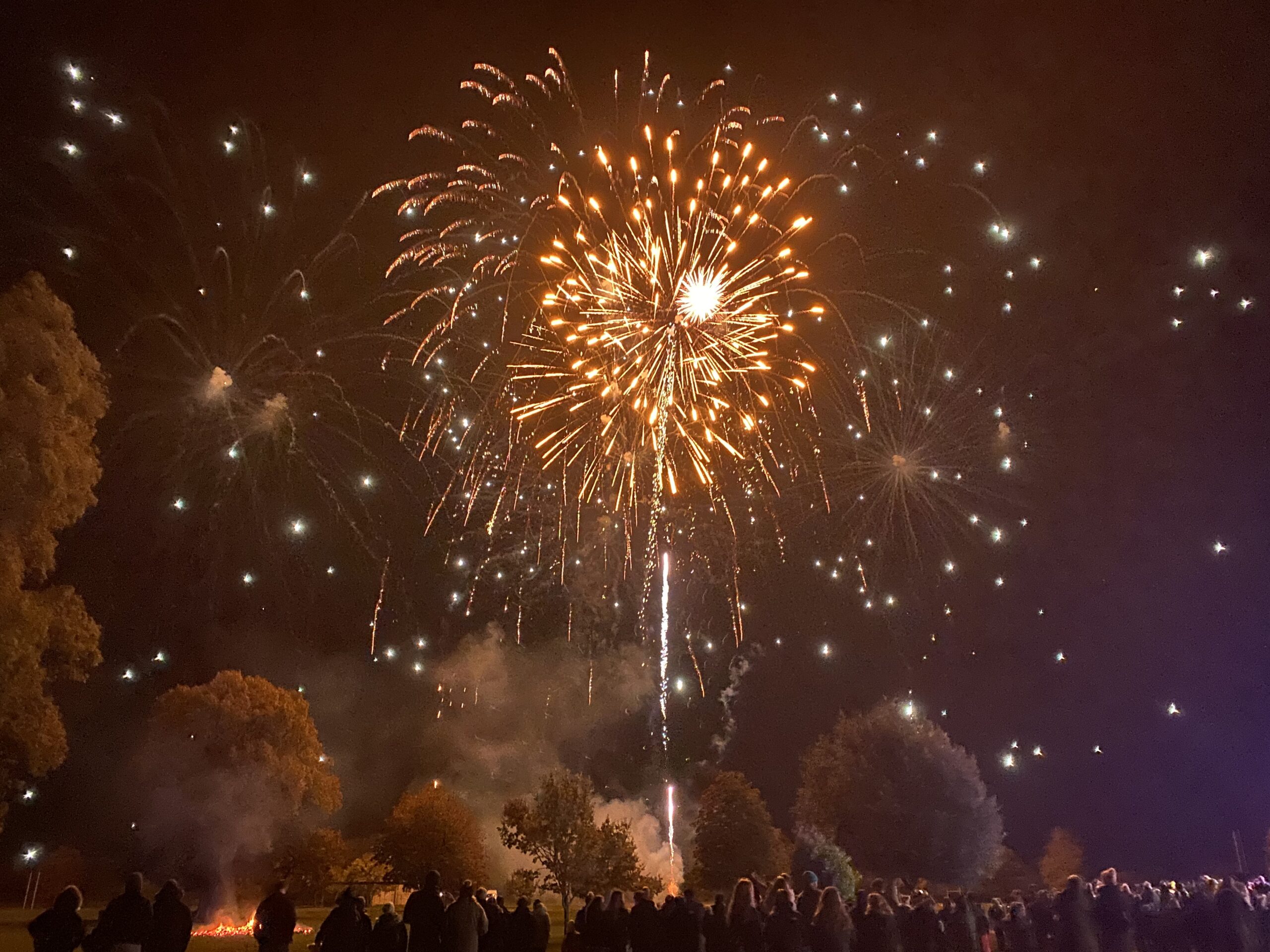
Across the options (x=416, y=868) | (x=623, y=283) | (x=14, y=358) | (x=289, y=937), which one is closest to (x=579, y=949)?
(x=289, y=937)

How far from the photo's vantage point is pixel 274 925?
1047 cm

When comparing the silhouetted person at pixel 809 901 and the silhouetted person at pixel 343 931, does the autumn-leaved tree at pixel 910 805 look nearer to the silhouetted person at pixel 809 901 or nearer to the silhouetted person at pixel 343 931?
the silhouetted person at pixel 809 901

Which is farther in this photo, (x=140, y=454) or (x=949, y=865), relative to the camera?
(x=949, y=865)

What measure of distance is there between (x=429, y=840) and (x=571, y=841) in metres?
6.89

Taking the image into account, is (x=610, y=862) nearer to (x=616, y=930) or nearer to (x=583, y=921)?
(x=583, y=921)

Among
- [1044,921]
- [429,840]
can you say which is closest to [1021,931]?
[1044,921]

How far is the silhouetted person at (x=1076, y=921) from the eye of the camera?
1159 centimetres

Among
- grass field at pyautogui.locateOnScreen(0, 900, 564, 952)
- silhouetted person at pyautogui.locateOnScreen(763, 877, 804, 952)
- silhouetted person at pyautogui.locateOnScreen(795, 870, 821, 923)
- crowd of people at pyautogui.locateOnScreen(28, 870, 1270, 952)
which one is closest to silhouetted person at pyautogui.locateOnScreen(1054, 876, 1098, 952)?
crowd of people at pyautogui.locateOnScreen(28, 870, 1270, 952)

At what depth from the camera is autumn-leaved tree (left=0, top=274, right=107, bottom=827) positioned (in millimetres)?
16875

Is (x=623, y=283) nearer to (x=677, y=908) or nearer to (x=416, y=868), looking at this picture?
(x=677, y=908)

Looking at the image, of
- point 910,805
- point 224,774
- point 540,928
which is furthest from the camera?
point 910,805

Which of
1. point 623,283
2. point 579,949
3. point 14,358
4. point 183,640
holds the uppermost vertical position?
point 623,283

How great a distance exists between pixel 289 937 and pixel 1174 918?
36.8 ft

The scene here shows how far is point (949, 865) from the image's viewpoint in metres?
39.0
